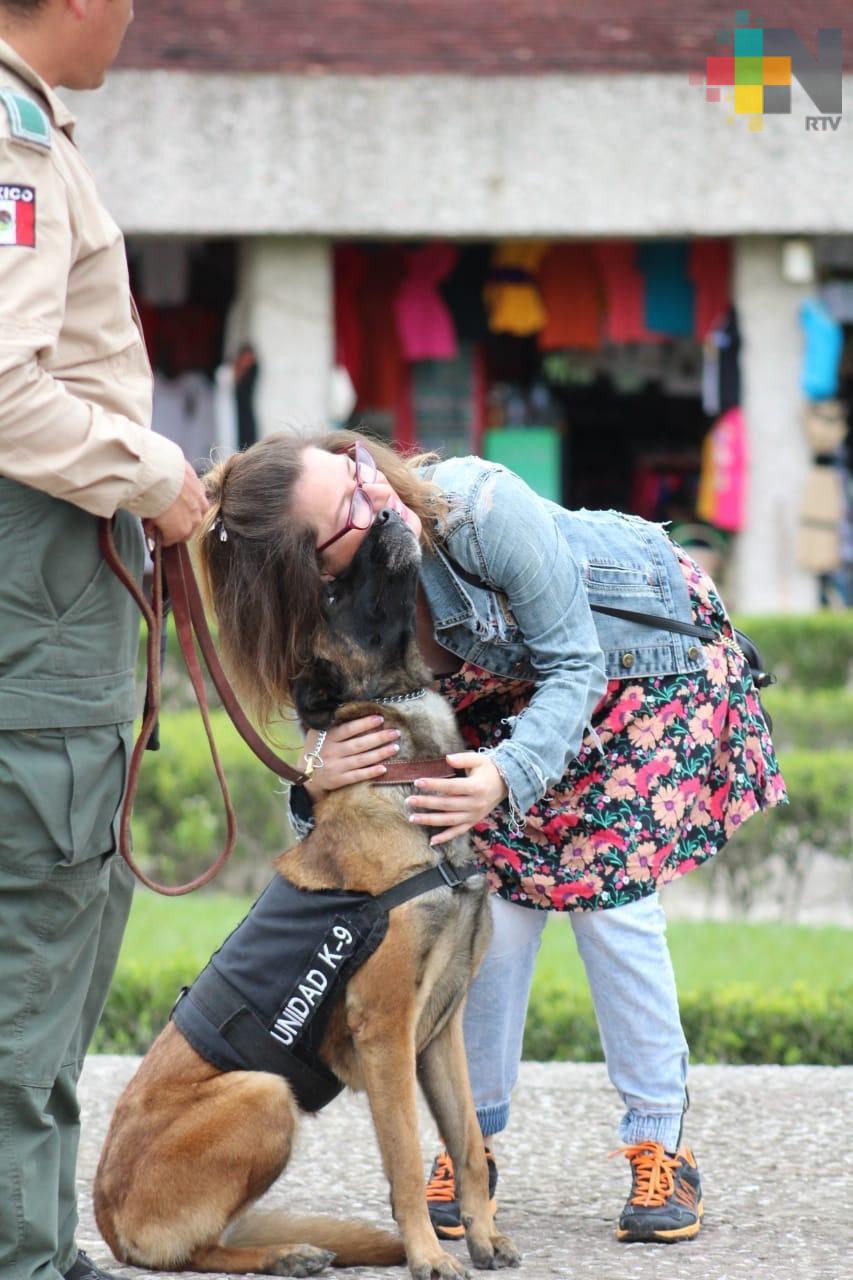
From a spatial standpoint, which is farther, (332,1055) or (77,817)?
(332,1055)

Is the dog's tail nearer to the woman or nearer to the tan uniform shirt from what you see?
the woman

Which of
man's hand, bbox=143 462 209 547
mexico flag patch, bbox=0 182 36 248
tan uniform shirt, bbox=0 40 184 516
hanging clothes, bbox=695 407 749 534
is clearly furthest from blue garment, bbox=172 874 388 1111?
hanging clothes, bbox=695 407 749 534

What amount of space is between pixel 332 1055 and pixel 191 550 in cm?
111

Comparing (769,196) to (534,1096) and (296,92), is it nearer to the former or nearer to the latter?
(296,92)

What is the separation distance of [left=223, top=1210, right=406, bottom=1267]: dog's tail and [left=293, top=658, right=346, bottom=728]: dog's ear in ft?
3.51

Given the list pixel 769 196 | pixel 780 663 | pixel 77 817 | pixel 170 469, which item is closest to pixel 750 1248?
pixel 77 817

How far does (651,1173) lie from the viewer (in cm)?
354

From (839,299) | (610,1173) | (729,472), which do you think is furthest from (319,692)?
(839,299)

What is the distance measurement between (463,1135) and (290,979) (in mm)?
536

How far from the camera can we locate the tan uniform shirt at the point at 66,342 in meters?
2.47

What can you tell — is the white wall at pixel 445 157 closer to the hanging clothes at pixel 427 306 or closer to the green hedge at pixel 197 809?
the hanging clothes at pixel 427 306

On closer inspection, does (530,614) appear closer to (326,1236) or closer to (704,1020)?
(326,1236)

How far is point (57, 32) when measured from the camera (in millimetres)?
2637

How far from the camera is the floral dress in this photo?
3525 millimetres
